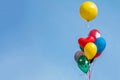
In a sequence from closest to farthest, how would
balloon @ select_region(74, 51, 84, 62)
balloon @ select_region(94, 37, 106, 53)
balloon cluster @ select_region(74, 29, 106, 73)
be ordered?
balloon cluster @ select_region(74, 29, 106, 73) → balloon @ select_region(94, 37, 106, 53) → balloon @ select_region(74, 51, 84, 62)

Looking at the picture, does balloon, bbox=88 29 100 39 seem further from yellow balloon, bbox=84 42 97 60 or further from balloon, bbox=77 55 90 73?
balloon, bbox=77 55 90 73

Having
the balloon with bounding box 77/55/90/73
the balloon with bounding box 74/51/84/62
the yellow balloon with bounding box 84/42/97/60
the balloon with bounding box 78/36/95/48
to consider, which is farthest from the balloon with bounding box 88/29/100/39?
the balloon with bounding box 77/55/90/73

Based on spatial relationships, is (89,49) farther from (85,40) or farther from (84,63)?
(84,63)

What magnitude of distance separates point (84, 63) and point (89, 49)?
3.66 feet

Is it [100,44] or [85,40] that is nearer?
[100,44]

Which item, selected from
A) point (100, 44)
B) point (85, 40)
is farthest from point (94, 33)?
point (100, 44)

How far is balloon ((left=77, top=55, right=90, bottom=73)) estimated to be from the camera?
155ft

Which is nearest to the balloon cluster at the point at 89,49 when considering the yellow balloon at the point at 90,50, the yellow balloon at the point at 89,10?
the yellow balloon at the point at 90,50

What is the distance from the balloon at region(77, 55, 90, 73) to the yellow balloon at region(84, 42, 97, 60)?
1.38 feet

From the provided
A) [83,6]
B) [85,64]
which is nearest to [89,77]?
[85,64]

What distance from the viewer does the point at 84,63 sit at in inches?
1857

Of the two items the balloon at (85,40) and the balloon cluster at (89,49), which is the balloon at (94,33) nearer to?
the balloon cluster at (89,49)

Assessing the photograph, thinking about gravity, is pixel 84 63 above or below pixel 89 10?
below

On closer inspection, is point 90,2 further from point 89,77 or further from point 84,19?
point 89,77
